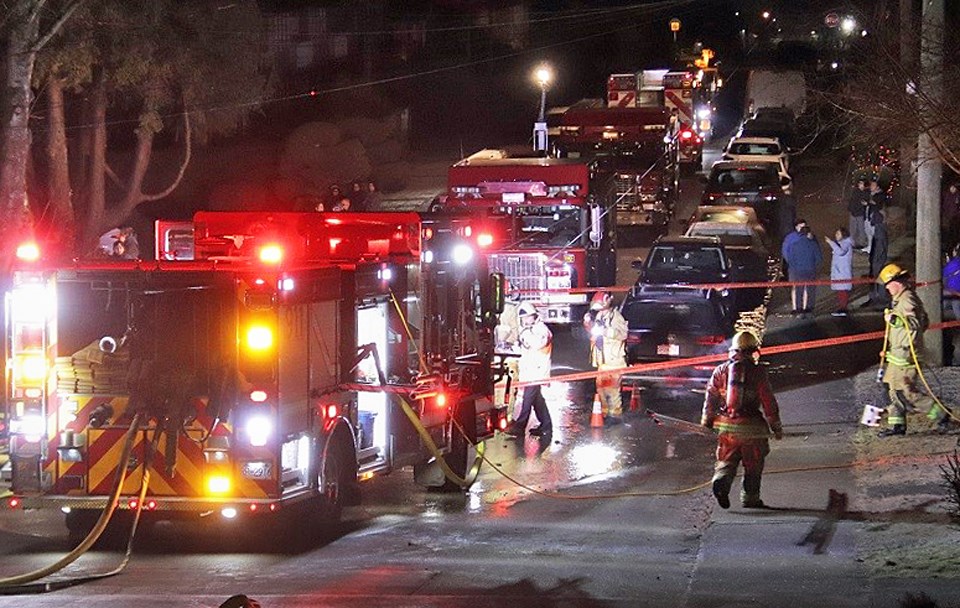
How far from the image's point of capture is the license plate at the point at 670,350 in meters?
20.0

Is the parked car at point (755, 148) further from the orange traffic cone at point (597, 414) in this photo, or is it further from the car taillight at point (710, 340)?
the orange traffic cone at point (597, 414)

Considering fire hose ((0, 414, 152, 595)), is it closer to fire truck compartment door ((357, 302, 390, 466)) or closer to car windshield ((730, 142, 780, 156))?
fire truck compartment door ((357, 302, 390, 466))

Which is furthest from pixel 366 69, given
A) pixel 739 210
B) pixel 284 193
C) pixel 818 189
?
pixel 739 210

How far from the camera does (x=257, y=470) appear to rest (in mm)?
10867

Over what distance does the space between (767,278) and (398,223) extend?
606 inches

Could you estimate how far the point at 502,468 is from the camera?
1528cm

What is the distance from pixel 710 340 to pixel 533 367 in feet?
12.9

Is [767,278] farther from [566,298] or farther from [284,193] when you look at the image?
[284,193]

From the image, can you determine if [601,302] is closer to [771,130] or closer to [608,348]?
[608,348]

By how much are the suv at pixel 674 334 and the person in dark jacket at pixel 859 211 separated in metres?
9.30

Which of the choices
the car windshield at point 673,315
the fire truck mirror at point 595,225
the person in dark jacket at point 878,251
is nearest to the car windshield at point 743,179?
the person in dark jacket at point 878,251

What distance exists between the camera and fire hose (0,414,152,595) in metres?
9.77

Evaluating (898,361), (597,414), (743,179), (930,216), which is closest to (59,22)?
(597,414)

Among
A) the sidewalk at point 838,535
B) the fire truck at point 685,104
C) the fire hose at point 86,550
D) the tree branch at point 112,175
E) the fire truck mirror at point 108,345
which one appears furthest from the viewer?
the fire truck at point 685,104
